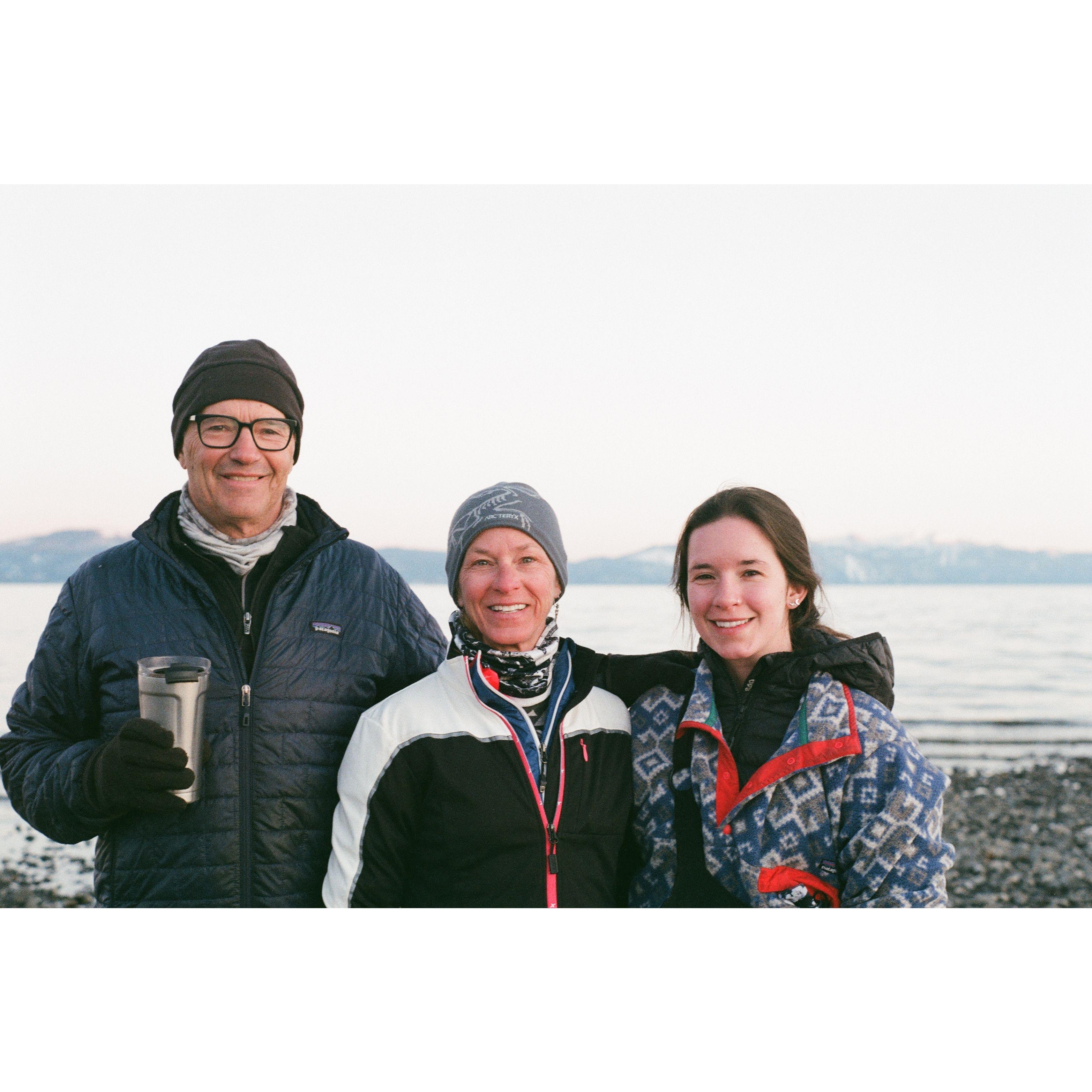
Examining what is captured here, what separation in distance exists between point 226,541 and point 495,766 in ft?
3.36

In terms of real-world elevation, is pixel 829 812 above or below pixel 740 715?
below

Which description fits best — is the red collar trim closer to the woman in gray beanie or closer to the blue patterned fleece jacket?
the blue patterned fleece jacket

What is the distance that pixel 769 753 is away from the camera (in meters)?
2.33

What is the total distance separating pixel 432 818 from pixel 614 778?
1.65 ft

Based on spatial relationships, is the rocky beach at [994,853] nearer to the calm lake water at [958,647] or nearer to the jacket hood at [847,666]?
the calm lake water at [958,647]

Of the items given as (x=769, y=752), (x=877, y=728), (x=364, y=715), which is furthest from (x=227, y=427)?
(x=877, y=728)

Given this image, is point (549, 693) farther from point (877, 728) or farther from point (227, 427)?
point (227, 427)

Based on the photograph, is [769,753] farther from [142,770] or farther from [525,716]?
[142,770]

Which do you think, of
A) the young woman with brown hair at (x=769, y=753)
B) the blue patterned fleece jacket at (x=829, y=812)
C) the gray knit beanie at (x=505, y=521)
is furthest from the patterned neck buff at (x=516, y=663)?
the blue patterned fleece jacket at (x=829, y=812)

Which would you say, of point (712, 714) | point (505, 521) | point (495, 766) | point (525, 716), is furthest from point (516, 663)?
point (712, 714)

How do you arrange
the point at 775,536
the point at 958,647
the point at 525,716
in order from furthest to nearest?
the point at 958,647 < the point at 775,536 < the point at 525,716

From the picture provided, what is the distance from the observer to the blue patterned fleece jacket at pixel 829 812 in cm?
216

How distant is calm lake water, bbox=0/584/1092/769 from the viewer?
1422 centimetres

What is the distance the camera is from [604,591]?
25.0 meters
